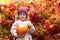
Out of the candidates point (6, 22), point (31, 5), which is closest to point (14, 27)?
point (6, 22)

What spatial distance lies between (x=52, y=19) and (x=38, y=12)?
315 millimetres

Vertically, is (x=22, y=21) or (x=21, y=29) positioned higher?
(x=22, y=21)

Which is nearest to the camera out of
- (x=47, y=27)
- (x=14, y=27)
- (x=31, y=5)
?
(x=14, y=27)

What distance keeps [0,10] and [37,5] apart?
773 millimetres

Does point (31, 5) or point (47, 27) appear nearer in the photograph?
point (47, 27)

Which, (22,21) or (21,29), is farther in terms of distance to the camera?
(22,21)

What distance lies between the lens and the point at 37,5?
568 cm

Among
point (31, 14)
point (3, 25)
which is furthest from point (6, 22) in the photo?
point (31, 14)

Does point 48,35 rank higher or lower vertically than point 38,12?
lower

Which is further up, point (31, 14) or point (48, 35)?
point (31, 14)

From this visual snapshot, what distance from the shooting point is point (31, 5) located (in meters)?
5.73

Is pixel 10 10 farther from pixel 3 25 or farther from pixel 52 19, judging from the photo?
pixel 52 19

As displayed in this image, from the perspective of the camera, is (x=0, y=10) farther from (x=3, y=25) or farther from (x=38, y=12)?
(x=38, y=12)

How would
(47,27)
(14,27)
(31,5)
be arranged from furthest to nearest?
(31,5)
(47,27)
(14,27)
